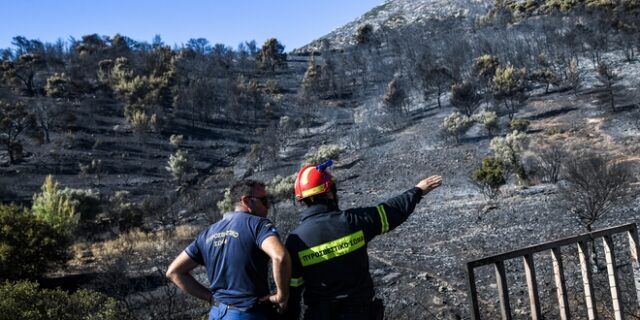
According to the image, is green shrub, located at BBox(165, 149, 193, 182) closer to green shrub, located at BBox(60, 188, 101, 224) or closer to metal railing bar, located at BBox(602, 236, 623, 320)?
green shrub, located at BBox(60, 188, 101, 224)

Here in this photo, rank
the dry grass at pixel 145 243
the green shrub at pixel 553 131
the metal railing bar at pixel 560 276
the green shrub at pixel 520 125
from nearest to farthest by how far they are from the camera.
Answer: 1. the metal railing bar at pixel 560 276
2. the dry grass at pixel 145 243
3. the green shrub at pixel 553 131
4. the green shrub at pixel 520 125

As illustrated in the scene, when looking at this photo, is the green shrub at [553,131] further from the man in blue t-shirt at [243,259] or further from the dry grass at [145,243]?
the man in blue t-shirt at [243,259]

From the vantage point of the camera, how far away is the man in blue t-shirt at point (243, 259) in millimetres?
2996

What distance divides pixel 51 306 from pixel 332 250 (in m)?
5.02

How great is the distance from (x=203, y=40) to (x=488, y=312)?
68.0m

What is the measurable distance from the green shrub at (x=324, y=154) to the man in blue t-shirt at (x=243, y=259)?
→ 103 feet

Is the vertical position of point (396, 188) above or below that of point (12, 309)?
below

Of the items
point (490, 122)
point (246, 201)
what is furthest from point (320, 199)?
point (490, 122)

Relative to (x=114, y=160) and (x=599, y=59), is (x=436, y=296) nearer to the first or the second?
(x=114, y=160)

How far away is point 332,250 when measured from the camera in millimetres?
2924

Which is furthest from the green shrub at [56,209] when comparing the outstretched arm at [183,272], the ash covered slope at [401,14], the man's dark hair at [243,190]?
the ash covered slope at [401,14]

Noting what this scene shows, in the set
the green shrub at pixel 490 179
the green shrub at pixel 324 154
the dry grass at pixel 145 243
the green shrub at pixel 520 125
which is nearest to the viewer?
the dry grass at pixel 145 243

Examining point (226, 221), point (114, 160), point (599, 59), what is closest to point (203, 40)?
point (114, 160)

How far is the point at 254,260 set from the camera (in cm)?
304
